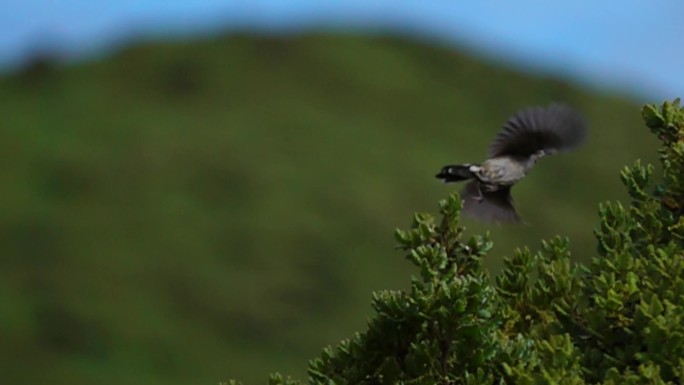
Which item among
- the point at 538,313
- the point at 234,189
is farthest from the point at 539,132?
the point at 234,189

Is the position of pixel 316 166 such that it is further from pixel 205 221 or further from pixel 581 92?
pixel 581 92

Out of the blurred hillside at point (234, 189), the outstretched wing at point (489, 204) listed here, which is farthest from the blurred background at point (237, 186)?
the outstretched wing at point (489, 204)

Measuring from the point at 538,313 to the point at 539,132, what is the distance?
8.45 feet

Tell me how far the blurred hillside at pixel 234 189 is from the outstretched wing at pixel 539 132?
53612 millimetres

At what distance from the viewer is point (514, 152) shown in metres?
9.50

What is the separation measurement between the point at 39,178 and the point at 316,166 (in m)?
13.9

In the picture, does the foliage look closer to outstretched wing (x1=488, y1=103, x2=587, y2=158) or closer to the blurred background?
outstretched wing (x1=488, y1=103, x2=587, y2=158)

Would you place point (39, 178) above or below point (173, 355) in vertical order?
above

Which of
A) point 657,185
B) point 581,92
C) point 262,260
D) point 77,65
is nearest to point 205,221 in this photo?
point 262,260

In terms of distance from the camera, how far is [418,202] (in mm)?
84562

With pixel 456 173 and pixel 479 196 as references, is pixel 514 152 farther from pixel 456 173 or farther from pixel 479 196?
pixel 456 173

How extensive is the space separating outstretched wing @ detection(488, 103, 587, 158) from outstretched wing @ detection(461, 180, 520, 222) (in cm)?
21

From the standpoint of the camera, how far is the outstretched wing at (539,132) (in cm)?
941

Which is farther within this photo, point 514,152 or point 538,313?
point 514,152
